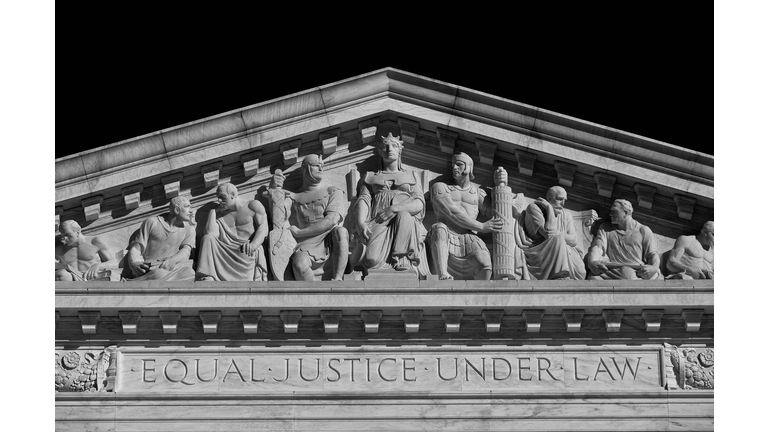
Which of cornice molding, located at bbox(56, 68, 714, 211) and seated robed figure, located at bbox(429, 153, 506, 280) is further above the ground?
cornice molding, located at bbox(56, 68, 714, 211)

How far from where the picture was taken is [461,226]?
2712 cm

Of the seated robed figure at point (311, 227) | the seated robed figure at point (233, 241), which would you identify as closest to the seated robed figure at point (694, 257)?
the seated robed figure at point (311, 227)

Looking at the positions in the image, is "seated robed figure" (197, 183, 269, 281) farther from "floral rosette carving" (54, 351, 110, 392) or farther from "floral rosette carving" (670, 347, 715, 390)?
"floral rosette carving" (670, 347, 715, 390)

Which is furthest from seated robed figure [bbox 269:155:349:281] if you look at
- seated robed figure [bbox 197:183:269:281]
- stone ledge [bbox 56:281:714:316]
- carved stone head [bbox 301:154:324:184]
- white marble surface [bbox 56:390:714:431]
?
white marble surface [bbox 56:390:714:431]

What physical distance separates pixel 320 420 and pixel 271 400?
0.68 m

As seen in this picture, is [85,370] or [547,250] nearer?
[85,370]

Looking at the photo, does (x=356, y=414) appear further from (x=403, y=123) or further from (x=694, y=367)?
(x=694, y=367)

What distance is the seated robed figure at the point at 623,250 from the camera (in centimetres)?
2702

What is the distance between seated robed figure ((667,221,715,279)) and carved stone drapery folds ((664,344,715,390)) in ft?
3.35

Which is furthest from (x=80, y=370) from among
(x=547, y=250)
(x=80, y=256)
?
(x=547, y=250)

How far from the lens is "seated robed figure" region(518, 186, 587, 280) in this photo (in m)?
26.9

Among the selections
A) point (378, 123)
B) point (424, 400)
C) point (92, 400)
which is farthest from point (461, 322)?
point (92, 400)

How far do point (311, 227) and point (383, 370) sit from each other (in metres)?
2.17

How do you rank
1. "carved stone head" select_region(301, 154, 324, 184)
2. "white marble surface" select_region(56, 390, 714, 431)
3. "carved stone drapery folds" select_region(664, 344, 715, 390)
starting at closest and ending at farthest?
1. "white marble surface" select_region(56, 390, 714, 431)
2. "carved stone drapery folds" select_region(664, 344, 715, 390)
3. "carved stone head" select_region(301, 154, 324, 184)
